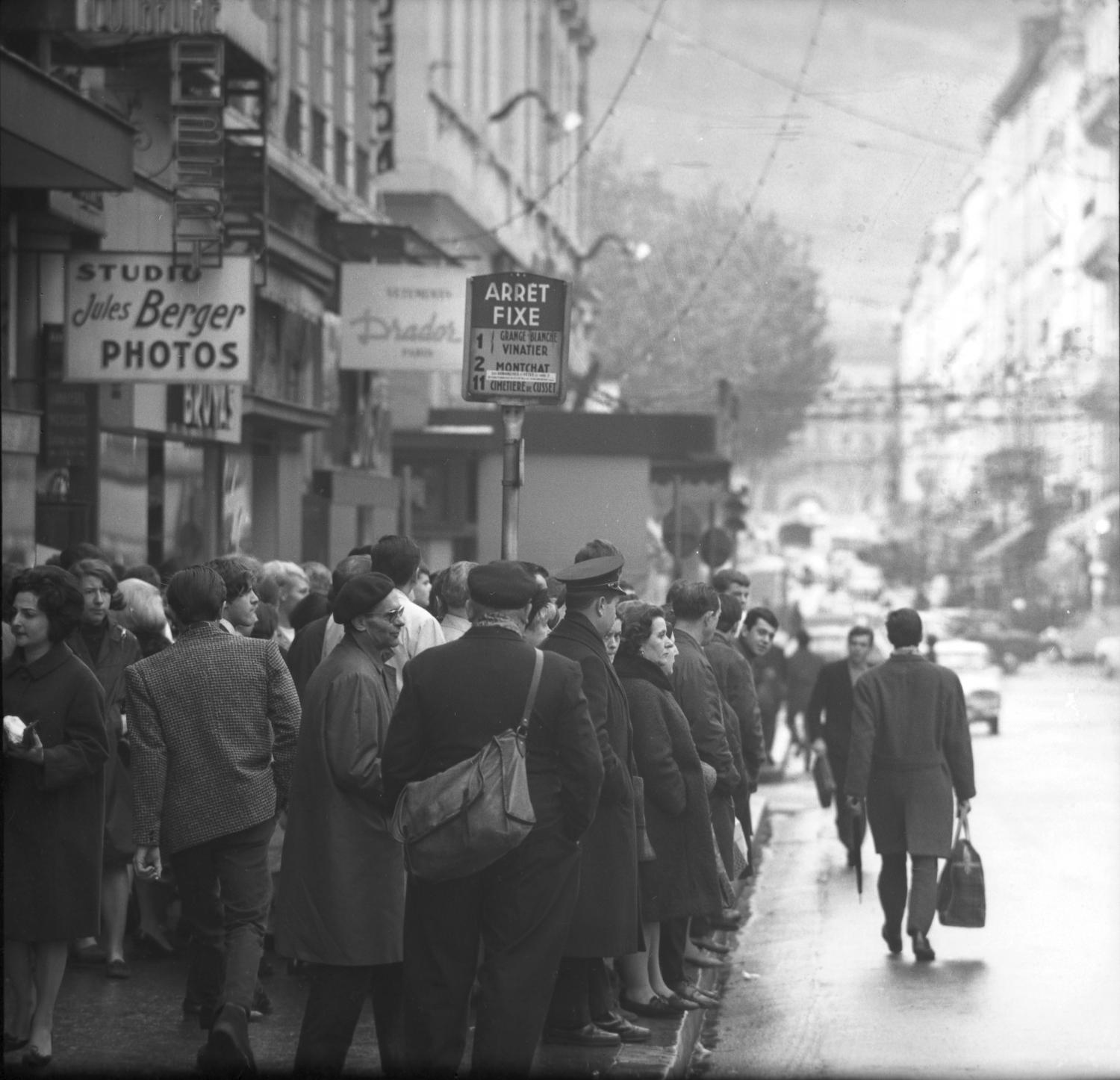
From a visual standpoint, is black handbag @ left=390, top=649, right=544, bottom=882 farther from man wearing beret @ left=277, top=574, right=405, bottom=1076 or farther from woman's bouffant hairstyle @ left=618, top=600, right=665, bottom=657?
woman's bouffant hairstyle @ left=618, top=600, right=665, bottom=657

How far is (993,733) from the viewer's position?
30141 mm

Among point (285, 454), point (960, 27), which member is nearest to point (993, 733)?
point (285, 454)

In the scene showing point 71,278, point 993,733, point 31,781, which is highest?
point 71,278

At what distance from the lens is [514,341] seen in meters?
9.30

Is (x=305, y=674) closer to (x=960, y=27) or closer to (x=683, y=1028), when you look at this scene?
(x=683, y=1028)

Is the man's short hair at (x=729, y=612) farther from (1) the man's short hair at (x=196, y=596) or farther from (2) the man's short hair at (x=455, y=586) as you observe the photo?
(1) the man's short hair at (x=196, y=596)

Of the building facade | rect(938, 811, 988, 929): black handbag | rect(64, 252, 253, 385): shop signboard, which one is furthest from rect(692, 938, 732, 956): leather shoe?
the building facade

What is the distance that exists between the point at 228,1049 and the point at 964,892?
4.71 metres

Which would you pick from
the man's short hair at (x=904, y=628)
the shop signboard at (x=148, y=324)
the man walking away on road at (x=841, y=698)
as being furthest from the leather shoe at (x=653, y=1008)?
the shop signboard at (x=148, y=324)

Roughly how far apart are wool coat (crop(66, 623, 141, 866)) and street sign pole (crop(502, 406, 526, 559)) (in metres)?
1.51

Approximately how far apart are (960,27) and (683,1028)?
10665 mm

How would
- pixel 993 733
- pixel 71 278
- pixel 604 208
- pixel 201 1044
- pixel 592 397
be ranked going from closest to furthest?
1. pixel 201 1044
2. pixel 71 278
3. pixel 993 733
4. pixel 592 397
5. pixel 604 208

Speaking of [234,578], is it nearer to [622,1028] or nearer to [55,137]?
[622,1028]

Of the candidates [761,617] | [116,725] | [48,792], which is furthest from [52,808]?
A: [761,617]
